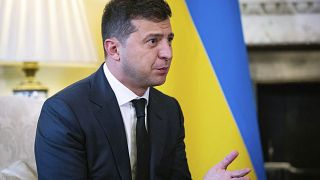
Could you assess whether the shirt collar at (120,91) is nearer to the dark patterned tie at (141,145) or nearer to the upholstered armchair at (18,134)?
the dark patterned tie at (141,145)

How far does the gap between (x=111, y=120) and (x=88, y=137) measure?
0.07 metres

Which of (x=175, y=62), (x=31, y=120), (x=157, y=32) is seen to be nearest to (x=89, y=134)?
(x=157, y=32)

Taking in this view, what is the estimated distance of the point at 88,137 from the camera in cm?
103

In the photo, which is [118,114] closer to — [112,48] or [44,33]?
[112,48]

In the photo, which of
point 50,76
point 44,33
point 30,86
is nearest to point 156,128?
point 44,33

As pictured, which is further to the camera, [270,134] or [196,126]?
[270,134]

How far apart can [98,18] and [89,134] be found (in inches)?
26.4

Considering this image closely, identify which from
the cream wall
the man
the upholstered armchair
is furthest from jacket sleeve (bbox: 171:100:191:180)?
the cream wall

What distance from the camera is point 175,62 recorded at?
57.1 inches

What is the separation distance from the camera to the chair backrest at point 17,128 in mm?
1282

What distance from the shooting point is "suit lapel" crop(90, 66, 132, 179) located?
1058mm

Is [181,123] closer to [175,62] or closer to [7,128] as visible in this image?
[175,62]

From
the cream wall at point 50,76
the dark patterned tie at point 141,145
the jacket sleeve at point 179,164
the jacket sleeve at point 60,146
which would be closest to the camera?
the jacket sleeve at point 60,146

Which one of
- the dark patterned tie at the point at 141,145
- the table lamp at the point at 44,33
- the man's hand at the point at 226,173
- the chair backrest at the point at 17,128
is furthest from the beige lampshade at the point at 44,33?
the man's hand at the point at 226,173
